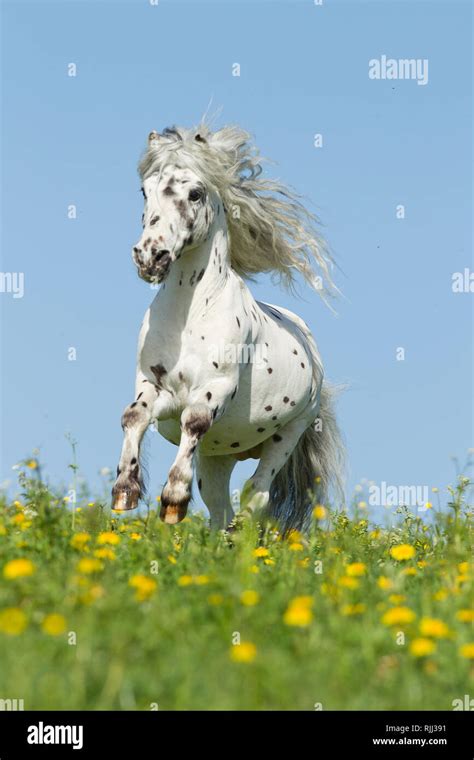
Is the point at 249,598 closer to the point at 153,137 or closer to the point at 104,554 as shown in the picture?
the point at 104,554

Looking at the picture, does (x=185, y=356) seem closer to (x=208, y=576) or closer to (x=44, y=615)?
(x=208, y=576)

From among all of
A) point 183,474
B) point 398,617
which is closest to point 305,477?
point 183,474

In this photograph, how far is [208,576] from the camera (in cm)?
543

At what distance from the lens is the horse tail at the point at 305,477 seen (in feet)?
35.9

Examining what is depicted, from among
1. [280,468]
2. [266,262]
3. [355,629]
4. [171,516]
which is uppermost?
[266,262]

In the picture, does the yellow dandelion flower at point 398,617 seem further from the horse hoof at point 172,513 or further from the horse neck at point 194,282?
the horse neck at point 194,282

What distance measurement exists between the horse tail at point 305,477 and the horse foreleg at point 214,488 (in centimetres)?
92

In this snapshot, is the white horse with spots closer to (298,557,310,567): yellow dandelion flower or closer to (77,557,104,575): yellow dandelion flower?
(298,557,310,567): yellow dandelion flower

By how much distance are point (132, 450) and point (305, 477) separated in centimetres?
332

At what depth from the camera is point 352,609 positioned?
5156 mm
